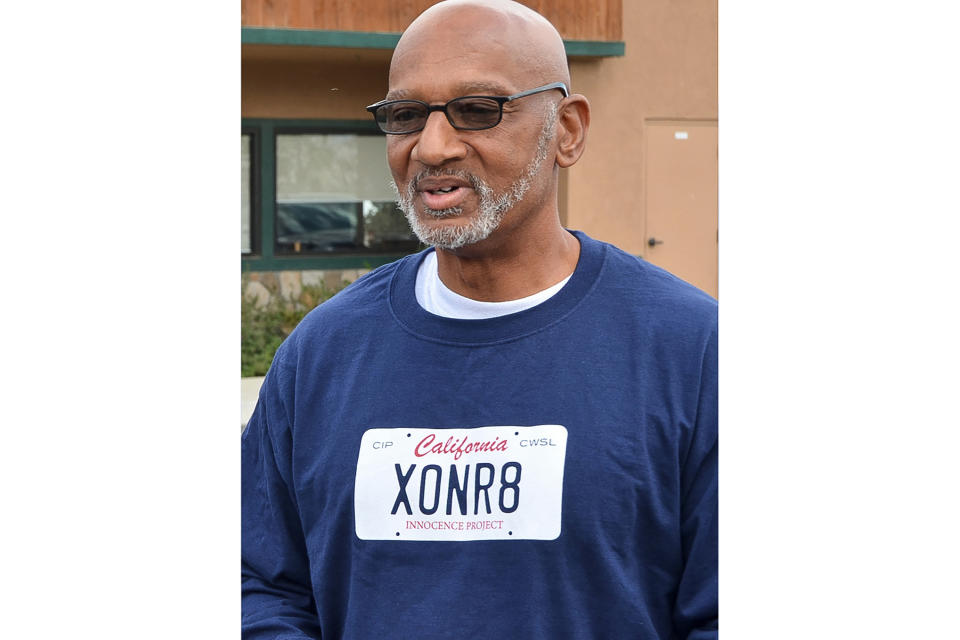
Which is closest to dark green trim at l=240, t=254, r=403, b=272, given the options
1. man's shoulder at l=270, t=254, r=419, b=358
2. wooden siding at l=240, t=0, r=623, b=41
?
wooden siding at l=240, t=0, r=623, b=41

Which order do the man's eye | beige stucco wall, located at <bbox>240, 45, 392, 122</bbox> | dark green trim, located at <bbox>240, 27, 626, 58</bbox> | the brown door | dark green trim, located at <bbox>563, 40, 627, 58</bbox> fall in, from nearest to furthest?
the man's eye
dark green trim, located at <bbox>240, 27, 626, 58</bbox>
dark green trim, located at <bbox>563, 40, 627, 58</bbox>
beige stucco wall, located at <bbox>240, 45, 392, 122</bbox>
the brown door

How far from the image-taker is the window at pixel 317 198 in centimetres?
1224

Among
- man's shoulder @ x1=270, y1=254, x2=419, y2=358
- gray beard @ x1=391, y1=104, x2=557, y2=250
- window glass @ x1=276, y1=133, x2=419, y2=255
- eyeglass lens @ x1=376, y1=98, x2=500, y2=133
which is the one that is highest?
window glass @ x1=276, y1=133, x2=419, y2=255

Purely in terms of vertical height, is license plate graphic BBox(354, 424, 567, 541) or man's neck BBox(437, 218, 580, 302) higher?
man's neck BBox(437, 218, 580, 302)

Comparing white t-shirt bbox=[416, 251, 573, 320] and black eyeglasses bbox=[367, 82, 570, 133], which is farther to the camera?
white t-shirt bbox=[416, 251, 573, 320]

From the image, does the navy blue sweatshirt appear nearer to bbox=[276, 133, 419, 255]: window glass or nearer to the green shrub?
the green shrub

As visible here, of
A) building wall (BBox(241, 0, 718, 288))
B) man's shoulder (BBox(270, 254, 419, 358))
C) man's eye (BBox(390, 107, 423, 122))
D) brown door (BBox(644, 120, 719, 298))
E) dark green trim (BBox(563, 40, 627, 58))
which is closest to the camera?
man's eye (BBox(390, 107, 423, 122))

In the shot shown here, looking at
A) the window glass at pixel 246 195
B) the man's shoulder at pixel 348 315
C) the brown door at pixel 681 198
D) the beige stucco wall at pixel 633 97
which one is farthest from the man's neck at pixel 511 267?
the brown door at pixel 681 198

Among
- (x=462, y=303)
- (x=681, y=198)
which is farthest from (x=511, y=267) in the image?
(x=681, y=198)

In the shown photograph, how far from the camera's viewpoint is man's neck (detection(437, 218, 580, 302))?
2.19 metres

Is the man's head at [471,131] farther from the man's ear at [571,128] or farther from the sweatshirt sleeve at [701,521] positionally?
the sweatshirt sleeve at [701,521]

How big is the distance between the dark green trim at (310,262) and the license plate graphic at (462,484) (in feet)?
32.7
